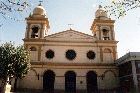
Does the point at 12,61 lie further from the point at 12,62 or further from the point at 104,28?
the point at 104,28

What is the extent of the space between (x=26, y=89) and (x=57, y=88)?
5134 millimetres

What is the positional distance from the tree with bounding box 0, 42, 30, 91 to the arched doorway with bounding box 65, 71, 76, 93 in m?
7.55

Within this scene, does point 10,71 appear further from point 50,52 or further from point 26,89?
point 50,52

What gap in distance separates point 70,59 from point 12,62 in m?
10.5

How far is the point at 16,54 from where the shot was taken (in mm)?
23422

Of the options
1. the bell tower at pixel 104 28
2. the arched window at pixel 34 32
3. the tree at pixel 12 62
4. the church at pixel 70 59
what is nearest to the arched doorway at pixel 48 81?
the church at pixel 70 59

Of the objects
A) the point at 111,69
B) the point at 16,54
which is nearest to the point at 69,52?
the point at 111,69

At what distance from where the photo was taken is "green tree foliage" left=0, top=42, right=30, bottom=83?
2209 centimetres

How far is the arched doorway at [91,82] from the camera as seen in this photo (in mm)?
27594

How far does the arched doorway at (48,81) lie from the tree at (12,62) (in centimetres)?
474

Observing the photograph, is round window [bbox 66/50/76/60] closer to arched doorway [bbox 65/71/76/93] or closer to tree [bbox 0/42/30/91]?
arched doorway [bbox 65/71/76/93]

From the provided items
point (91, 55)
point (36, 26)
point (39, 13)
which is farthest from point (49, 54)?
point (39, 13)

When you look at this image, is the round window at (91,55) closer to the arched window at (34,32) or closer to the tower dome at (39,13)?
the arched window at (34,32)

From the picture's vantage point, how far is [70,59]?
29219 mm
